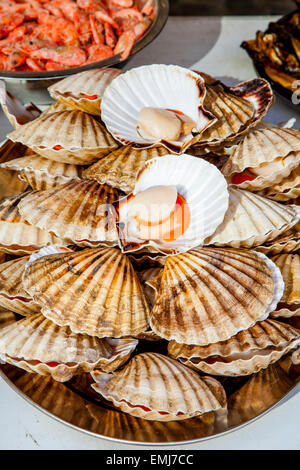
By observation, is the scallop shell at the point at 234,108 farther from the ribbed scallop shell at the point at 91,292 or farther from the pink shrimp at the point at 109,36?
the pink shrimp at the point at 109,36

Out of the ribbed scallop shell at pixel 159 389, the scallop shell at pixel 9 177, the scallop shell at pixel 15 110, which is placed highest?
the scallop shell at pixel 15 110

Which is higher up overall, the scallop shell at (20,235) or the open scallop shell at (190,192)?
the open scallop shell at (190,192)

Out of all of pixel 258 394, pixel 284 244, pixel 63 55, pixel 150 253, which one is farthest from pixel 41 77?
pixel 258 394

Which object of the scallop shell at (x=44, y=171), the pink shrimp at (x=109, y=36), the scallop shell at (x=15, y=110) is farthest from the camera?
the pink shrimp at (x=109, y=36)

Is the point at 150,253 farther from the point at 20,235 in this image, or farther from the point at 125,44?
the point at 125,44

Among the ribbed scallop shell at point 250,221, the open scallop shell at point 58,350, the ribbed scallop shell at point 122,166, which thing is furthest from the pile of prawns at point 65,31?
the open scallop shell at point 58,350
